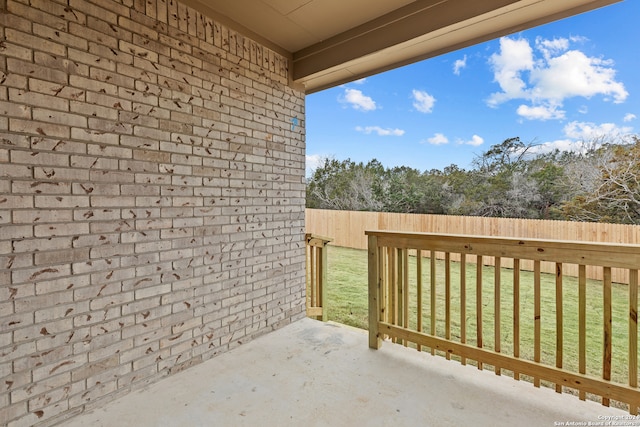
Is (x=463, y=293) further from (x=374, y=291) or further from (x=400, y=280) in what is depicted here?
(x=374, y=291)

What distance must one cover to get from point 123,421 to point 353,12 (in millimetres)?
3512

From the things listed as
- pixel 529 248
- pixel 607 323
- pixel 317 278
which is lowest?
pixel 317 278

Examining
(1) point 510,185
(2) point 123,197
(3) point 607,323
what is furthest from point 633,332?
(1) point 510,185

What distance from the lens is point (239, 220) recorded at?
295 cm

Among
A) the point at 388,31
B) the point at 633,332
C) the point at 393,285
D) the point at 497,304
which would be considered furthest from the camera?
the point at 393,285

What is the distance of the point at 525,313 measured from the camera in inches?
179

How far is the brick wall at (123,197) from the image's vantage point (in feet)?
A: 5.58

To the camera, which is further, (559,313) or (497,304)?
(497,304)

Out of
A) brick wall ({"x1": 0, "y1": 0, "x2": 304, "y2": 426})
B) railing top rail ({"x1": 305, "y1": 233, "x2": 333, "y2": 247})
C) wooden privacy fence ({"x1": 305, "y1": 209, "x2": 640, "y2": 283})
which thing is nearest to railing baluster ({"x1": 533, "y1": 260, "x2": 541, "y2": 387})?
wooden privacy fence ({"x1": 305, "y1": 209, "x2": 640, "y2": 283})

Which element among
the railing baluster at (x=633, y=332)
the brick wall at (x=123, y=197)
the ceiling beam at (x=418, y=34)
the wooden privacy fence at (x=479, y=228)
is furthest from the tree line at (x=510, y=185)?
the brick wall at (x=123, y=197)

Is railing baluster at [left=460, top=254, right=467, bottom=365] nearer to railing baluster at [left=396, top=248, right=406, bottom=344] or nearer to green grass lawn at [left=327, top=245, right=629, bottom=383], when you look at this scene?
railing baluster at [left=396, top=248, right=406, bottom=344]

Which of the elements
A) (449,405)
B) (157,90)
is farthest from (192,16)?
(449,405)

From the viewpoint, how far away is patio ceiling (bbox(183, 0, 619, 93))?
2.36 m

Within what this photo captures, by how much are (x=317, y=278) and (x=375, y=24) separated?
303 cm
